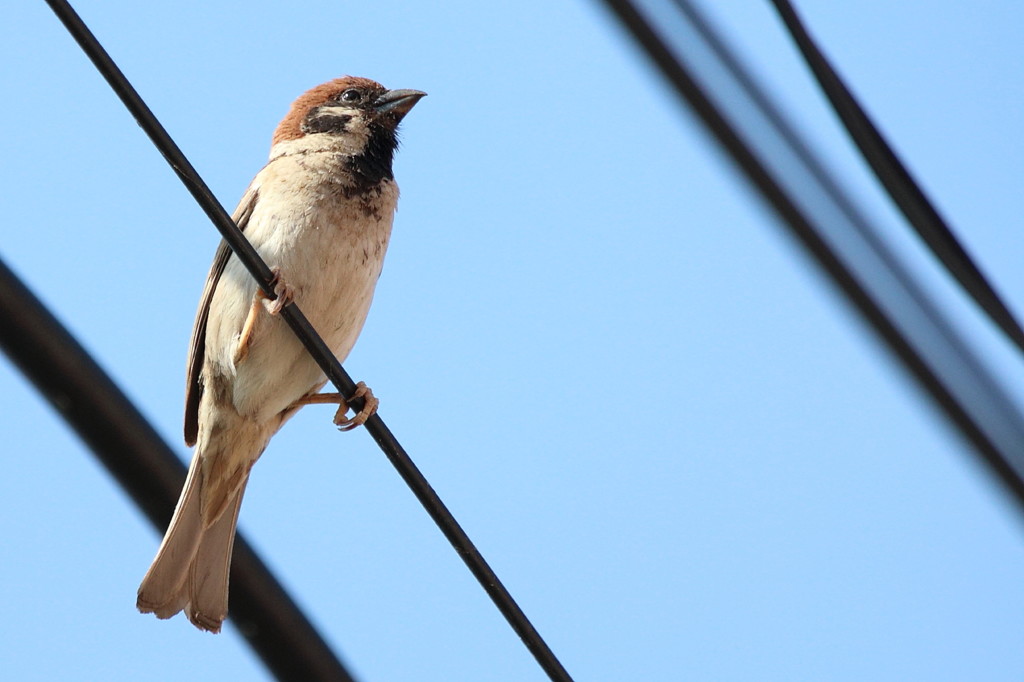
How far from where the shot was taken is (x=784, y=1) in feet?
5.11

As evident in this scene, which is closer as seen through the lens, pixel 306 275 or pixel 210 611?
pixel 210 611

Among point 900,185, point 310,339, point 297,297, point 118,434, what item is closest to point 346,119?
point 297,297

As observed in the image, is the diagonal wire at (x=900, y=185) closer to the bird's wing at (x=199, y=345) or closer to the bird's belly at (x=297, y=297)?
the bird's belly at (x=297, y=297)

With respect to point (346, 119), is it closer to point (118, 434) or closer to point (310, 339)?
point (310, 339)

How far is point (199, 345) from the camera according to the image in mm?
3906

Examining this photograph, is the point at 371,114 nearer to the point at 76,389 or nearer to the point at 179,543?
the point at 179,543

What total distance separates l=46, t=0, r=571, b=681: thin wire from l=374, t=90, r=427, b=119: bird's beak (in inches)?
86.3

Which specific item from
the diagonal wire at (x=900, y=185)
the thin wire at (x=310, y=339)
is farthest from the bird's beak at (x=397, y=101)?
the diagonal wire at (x=900, y=185)

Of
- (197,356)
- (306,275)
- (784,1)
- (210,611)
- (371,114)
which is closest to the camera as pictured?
(784,1)

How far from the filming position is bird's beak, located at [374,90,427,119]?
14.7ft

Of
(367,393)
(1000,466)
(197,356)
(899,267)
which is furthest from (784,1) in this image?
(197,356)

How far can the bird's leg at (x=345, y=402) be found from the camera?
3465 millimetres

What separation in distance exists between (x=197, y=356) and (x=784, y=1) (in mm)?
2822

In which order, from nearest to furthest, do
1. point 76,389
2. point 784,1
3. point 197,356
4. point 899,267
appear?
point 899,267, point 784,1, point 76,389, point 197,356
